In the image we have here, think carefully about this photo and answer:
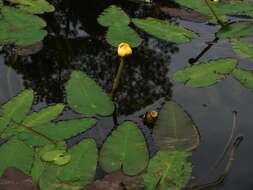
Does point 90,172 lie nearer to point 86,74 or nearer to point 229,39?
point 86,74

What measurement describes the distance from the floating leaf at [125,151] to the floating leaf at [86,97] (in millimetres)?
110

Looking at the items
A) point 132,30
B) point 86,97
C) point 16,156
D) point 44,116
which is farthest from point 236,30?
point 16,156

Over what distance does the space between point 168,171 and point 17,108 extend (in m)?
0.48

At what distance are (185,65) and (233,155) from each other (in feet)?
1.49

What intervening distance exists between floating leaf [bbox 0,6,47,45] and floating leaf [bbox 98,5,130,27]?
225 mm

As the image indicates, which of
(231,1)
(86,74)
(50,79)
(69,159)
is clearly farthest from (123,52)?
(231,1)

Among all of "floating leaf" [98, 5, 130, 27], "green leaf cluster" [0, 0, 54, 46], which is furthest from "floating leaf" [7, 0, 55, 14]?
"floating leaf" [98, 5, 130, 27]

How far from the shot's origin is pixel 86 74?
152cm

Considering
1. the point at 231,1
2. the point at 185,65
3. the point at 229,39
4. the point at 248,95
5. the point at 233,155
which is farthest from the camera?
the point at 231,1

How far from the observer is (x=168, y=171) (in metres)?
1.16

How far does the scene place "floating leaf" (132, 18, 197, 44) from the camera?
171cm

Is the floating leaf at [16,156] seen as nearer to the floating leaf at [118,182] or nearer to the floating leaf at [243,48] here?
the floating leaf at [118,182]

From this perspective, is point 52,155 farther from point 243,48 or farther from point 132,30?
point 243,48

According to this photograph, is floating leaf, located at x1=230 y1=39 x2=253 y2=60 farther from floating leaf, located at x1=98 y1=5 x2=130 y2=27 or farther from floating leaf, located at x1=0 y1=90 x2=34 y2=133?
floating leaf, located at x1=0 y1=90 x2=34 y2=133
